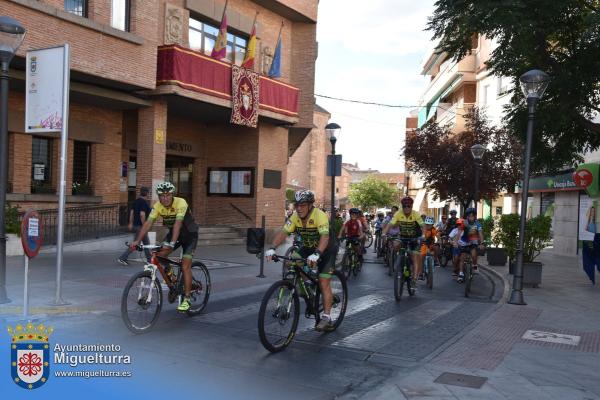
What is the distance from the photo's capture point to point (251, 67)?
71.2 feet

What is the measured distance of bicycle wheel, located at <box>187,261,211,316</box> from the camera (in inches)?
320

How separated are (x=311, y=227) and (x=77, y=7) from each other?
12882 mm

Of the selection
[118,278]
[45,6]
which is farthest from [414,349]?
[45,6]

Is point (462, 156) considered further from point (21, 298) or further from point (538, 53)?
point (21, 298)

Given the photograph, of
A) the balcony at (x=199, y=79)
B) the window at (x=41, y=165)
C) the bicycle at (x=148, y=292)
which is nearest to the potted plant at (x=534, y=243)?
the bicycle at (x=148, y=292)

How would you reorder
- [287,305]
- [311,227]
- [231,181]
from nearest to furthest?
[287,305] → [311,227] → [231,181]

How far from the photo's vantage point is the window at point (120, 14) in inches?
676

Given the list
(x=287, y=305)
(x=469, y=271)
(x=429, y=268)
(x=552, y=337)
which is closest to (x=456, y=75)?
(x=429, y=268)

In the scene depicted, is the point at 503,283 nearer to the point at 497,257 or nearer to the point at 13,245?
the point at 497,257

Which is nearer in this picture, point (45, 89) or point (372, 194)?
point (45, 89)

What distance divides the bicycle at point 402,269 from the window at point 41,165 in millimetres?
11842

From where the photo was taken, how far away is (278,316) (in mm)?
6379

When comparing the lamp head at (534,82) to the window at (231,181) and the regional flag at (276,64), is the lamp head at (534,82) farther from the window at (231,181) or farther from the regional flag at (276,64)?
the window at (231,181)

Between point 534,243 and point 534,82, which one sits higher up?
point 534,82
